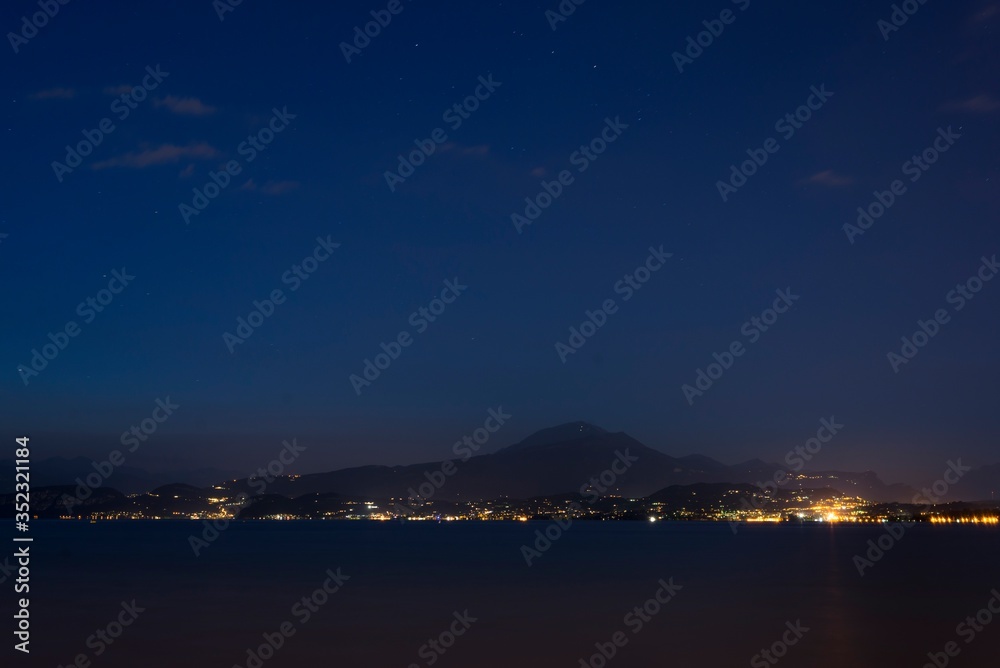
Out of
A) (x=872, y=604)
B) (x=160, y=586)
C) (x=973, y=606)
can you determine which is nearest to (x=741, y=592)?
(x=872, y=604)

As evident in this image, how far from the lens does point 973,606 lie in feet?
122

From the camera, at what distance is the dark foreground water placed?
84.4ft

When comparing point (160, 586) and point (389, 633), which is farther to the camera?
point (160, 586)

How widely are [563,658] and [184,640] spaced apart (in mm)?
11601

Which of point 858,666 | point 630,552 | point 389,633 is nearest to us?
point 858,666

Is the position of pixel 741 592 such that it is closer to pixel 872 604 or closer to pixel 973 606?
pixel 872 604

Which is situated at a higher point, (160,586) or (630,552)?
(160,586)

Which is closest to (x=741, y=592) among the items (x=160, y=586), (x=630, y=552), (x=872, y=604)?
(x=872, y=604)

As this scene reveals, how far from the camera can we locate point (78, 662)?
24766 millimetres

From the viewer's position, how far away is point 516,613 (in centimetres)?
3466

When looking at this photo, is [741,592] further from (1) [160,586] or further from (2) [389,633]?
(1) [160,586]

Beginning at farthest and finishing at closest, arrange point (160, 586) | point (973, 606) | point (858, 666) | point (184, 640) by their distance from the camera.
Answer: point (160, 586)
point (973, 606)
point (184, 640)
point (858, 666)

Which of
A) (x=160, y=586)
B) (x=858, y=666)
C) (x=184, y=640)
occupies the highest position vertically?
(x=184, y=640)

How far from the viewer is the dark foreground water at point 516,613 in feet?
84.4
